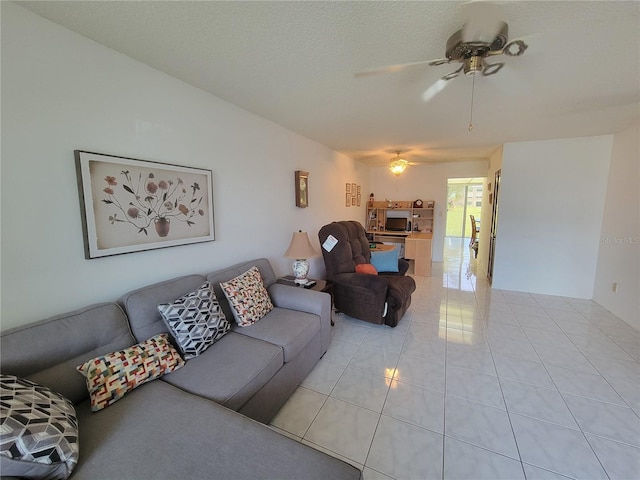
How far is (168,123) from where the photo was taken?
1.94 meters

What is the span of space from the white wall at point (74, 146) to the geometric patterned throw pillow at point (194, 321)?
0.38m

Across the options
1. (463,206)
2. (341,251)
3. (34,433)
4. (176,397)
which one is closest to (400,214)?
(341,251)

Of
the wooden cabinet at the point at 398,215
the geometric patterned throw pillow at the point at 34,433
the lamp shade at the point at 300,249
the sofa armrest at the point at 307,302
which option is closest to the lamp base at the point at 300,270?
the lamp shade at the point at 300,249

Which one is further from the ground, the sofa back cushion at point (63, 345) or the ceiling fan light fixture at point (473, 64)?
the ceiling fan light fixture at point (473, 64)

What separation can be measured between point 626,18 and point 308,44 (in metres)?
1.61

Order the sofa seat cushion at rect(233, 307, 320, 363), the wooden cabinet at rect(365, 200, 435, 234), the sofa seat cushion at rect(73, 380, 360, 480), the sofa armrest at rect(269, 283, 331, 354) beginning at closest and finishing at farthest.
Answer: the sofa seat cushion at rect(73, 380, 360, 480) → the sofa seat cushion at rect(233, 307, 320, 363) → the sofa armrest at rect(269, 283, 331, 354) → the wooden cabinet at rect(365, 200, 435, 234)

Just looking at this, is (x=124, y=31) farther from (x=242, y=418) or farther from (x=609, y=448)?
(x=609, y=448)

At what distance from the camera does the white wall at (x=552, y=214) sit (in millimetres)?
3656

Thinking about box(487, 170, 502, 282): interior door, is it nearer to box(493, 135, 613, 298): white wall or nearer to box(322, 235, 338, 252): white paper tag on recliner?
box(493, 135, 613, 298): white wall

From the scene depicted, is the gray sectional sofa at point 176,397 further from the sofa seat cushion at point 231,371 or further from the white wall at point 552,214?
the white wall at point 552,214

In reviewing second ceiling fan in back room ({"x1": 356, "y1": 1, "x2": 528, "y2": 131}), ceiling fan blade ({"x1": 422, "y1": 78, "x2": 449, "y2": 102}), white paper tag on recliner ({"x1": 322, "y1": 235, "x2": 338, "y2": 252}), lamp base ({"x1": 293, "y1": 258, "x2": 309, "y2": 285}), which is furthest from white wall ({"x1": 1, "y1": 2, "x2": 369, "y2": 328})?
ceiling fan blade ({"x1": 422, "y1": 78, "x2": 449, "y2": 102})

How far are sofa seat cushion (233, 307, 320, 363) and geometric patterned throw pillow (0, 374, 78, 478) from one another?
40.6 inches

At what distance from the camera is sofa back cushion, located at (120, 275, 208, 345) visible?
1.57 meters

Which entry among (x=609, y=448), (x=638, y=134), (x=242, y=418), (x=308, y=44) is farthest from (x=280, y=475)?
(x=638, y=134)
